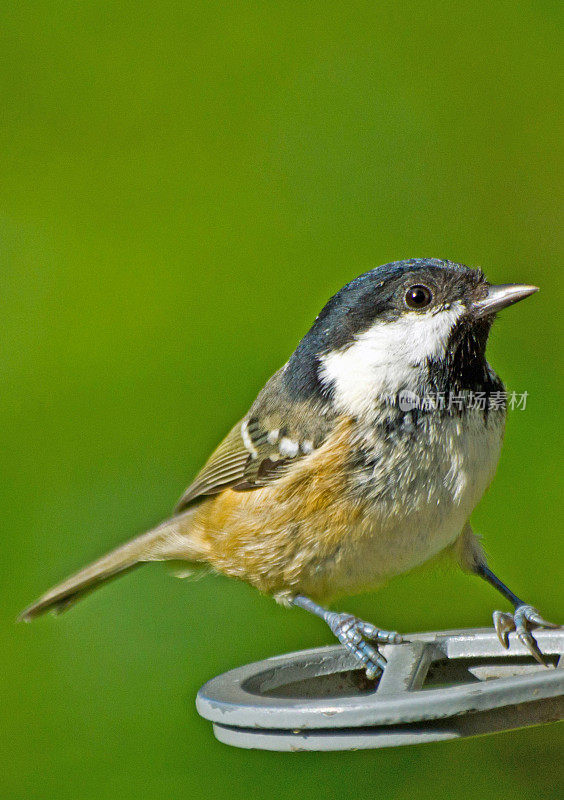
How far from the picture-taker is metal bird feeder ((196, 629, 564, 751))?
1.00 metres

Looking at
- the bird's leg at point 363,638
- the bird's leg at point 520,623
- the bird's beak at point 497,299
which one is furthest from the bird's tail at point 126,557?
the bird's beak at point 497,299

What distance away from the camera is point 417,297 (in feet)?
5.72

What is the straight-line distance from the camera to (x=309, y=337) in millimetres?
1932

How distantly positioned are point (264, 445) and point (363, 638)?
0.59 m

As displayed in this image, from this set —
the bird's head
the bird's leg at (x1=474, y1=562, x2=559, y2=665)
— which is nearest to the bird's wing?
the bird's head

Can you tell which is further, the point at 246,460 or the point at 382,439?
the point at 246,460

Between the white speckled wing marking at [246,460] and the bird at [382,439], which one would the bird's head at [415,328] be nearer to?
the bird at [382,439]

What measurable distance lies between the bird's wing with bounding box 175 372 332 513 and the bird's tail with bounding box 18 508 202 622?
68 mm

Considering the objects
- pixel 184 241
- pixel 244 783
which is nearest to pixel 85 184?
pixel 184 241

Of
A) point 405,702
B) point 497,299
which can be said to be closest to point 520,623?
point 405,702

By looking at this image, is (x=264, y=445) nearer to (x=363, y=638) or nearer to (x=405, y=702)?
(x=363, y=638)

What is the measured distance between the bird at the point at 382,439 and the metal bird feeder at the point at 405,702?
18 centimetres

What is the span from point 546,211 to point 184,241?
1.00 metres

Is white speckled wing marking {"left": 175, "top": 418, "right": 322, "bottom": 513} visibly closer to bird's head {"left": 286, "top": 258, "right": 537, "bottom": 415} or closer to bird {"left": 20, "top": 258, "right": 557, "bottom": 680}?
bird {"left": 20, "top": 258, "right": 557, "bottom": 680}
